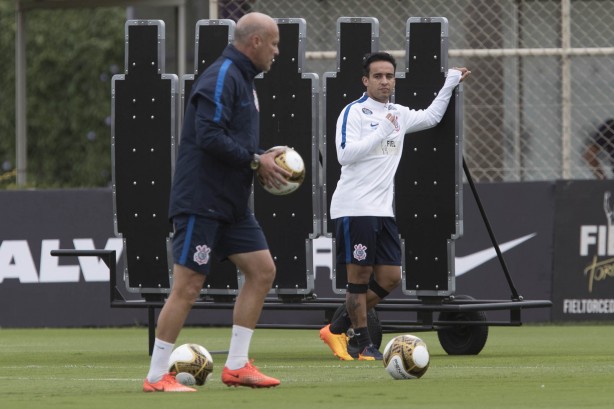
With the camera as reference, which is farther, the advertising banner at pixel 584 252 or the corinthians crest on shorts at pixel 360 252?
the advertising banner at pixel 584 252

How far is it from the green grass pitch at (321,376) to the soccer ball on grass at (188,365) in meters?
0.11

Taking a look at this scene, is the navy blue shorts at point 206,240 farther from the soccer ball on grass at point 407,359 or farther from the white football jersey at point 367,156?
the white football jersey at point 367,156

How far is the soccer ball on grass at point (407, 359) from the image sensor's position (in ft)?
31.9

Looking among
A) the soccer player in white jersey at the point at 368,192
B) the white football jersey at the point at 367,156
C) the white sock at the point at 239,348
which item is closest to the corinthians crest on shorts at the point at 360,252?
the soccer player in white jersey at the point at 368,192

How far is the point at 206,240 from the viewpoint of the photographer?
907 cm

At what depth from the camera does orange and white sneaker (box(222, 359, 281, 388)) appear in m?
9.19

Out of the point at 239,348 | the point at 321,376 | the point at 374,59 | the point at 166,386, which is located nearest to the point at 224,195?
the point at 239,348

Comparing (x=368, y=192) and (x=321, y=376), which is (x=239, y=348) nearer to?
(x=321, y=376)

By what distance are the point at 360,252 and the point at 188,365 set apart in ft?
9.59

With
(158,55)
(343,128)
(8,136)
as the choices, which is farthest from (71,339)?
(8,136)

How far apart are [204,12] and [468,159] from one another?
37.4ft

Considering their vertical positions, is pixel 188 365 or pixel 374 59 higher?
pixel 374 59

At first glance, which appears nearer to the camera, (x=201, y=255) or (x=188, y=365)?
(x=201, y=255)

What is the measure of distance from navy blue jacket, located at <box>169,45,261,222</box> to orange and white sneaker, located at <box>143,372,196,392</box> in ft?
3.00
